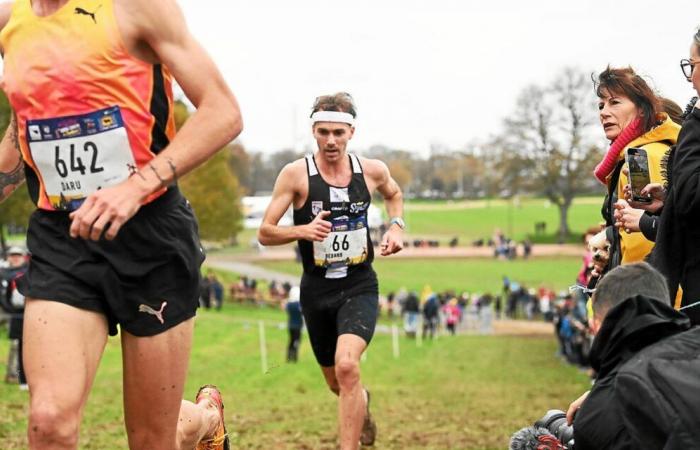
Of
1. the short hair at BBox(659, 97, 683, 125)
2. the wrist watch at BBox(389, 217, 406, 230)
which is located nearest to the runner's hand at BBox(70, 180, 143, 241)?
the short hair at BBox(659, 97, 683, 125)

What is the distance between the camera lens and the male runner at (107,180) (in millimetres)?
4016

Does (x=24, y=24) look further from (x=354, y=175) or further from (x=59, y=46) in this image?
(x=354, y=175)

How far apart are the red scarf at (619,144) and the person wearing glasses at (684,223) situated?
82 cm

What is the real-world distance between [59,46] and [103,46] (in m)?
0.17

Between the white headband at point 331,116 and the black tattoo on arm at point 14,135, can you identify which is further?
the white headband at point 331,116

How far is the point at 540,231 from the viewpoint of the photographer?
90250 mm

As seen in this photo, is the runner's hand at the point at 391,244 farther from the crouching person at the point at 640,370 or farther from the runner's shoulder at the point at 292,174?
the crouching person at the point at 640,370

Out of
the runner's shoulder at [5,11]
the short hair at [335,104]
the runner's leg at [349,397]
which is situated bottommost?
the runner's leg at [349,397]

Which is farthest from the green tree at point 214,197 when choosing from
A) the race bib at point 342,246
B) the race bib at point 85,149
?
the race bib at point 85,149

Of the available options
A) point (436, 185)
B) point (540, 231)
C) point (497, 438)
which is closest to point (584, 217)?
point (540, 231)

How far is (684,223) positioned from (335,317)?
365cm

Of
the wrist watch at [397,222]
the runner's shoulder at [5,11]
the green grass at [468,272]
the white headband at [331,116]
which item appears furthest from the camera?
the green grass at [468,272]

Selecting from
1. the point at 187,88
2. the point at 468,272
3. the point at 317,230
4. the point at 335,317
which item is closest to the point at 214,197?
the point at 468,272

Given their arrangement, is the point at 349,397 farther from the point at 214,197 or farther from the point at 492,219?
the point at 492,219
